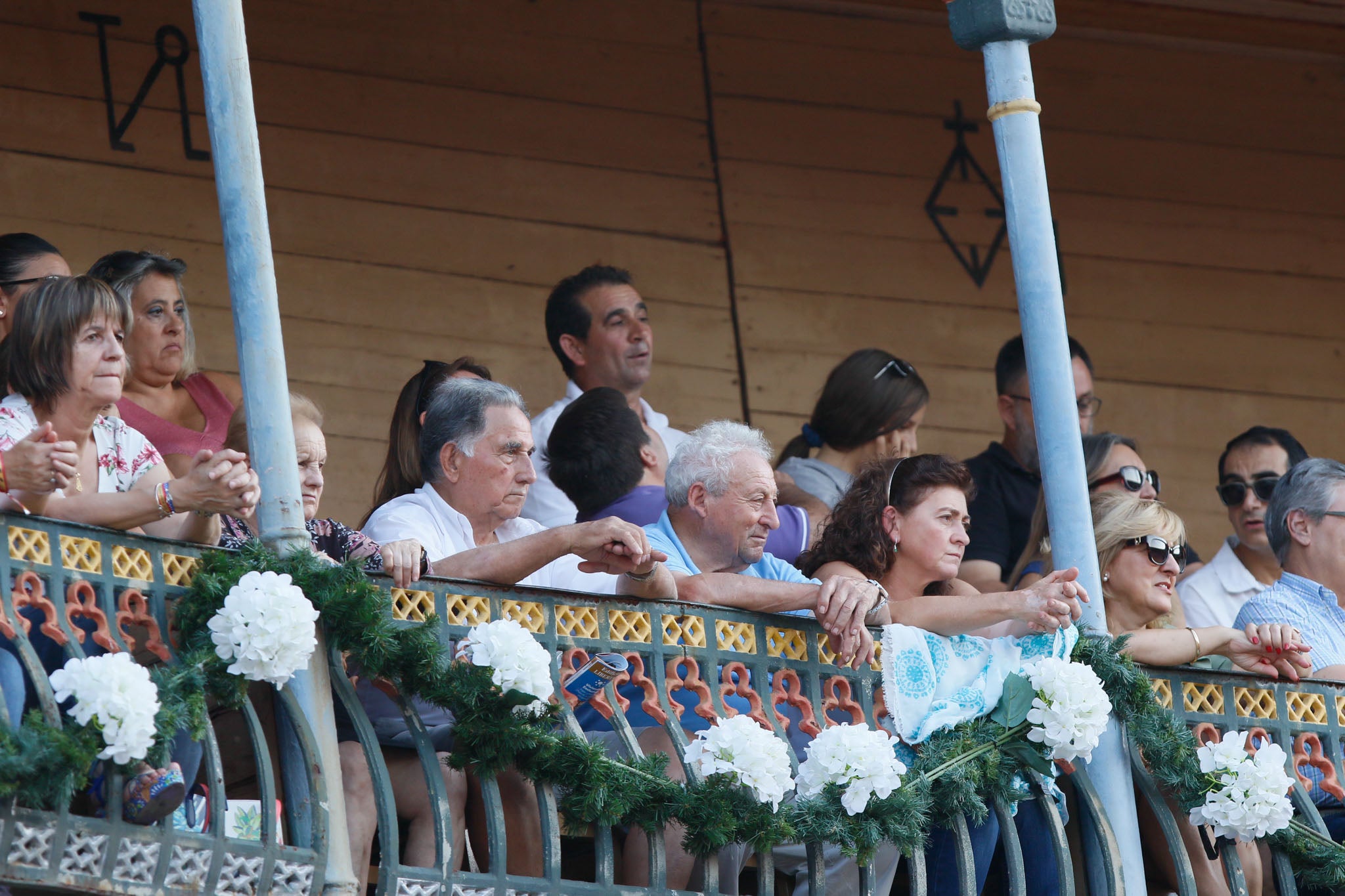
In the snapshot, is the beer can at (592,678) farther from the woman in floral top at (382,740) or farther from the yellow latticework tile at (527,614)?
the woman in floral top at (382,740)

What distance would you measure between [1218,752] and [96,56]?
4583 mm

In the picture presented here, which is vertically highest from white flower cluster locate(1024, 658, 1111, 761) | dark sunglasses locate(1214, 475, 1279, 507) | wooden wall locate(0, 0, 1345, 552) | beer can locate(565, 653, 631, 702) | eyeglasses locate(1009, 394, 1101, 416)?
wooden wall locate(0, 0, 1345, 552)

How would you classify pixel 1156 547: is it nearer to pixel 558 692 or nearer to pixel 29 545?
pixel 558 692

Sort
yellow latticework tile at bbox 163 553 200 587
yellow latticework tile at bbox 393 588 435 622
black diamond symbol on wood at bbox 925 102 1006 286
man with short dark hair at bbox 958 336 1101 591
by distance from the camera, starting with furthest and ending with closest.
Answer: black diamond symbol on wood at bbox 925 102 1006 286, man with short dark hair at bbox 958 336 1101 591, yellow latticework tile at bbox 393 588 435 622, yellow latticework tile at bbox 163 553 200 587

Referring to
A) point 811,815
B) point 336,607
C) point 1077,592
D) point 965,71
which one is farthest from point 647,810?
point 965,71

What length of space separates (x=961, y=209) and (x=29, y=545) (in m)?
5.30

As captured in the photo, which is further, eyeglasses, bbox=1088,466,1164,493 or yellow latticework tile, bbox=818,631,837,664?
eyeglasses, bbox=1088,466,1164,493

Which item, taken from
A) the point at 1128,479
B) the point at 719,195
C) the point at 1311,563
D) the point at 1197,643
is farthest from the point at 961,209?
the point at 1197,643

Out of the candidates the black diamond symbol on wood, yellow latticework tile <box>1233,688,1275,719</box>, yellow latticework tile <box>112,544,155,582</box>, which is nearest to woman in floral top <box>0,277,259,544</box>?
yellow latticework tile <box>112,544,155,582</box>

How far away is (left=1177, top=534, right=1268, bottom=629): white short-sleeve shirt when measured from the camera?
6.73 m

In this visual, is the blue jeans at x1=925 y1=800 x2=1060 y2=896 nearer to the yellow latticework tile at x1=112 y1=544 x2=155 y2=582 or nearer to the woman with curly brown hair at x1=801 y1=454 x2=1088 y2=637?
the woman with curly brown hair at x1=801 y1=454 x2=1088 y2=637

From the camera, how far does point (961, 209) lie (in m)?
8.53

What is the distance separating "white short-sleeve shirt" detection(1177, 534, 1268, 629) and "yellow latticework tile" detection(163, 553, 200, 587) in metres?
3.64

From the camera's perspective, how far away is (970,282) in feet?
28.0
